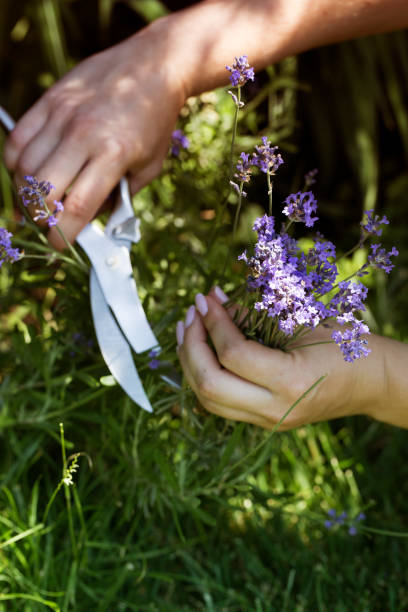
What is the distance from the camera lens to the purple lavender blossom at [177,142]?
3.48 ft

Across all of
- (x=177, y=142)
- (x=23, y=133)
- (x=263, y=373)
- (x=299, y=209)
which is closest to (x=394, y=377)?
(x=263, y=373)

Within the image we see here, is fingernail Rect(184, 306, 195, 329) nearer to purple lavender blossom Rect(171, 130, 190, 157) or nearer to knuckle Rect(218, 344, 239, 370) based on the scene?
knuckle Rect(218, 344, 239, 370)

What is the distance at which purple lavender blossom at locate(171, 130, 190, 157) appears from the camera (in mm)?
1060

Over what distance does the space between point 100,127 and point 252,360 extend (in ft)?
1.42

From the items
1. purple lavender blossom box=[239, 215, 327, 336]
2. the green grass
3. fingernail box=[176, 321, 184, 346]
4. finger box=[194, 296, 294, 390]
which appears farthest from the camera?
the green grass

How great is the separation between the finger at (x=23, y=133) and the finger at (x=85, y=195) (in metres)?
0.14

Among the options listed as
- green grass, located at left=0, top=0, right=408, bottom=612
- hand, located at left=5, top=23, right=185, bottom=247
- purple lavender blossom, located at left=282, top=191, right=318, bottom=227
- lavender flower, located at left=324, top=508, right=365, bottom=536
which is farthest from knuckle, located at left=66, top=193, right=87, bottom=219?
lavender flower, located at left=324, top=508, right=365, bottom=536

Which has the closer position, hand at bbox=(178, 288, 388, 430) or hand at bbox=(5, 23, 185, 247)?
hand at bbox=(178, 288, 388, 430)

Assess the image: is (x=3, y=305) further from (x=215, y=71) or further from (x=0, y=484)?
(x=215, y=71)

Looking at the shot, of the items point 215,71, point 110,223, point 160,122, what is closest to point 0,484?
point 110,223

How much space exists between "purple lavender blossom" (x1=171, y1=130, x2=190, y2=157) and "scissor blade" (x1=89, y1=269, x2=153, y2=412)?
0.32 m

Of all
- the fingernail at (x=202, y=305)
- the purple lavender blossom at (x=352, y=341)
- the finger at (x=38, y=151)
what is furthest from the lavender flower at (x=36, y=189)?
the purple lavender blossom at (x=352, y=341)

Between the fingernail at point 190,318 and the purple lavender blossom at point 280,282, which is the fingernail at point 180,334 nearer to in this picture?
the fingernail at point 190,318

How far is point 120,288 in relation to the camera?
897 millimetres
